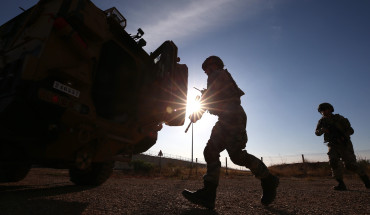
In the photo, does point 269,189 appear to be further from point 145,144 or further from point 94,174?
point 94,174

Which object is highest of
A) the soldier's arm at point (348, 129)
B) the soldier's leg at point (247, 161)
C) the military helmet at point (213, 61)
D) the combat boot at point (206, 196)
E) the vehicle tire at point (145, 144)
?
the military helmet at point (213, 61)

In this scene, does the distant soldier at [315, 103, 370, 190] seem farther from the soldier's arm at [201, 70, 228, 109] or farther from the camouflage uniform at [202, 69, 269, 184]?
the soldier's arm at [201, 70, 228, 109]

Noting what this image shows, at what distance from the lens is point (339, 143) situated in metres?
4.26

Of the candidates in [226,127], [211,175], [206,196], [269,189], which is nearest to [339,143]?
[269,189]

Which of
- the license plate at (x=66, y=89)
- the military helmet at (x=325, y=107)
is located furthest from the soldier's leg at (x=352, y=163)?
the license plate at (x=66, y=89)

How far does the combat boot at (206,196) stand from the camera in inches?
78.1

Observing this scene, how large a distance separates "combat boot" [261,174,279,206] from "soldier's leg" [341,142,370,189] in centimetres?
279

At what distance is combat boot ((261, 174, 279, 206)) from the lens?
87.7 inches

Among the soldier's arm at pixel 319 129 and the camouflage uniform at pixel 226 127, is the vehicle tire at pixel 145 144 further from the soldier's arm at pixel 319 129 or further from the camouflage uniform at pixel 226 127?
the soldier's arm at pixel 319 129

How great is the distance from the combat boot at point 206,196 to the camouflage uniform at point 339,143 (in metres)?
3.26

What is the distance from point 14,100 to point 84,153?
801mm

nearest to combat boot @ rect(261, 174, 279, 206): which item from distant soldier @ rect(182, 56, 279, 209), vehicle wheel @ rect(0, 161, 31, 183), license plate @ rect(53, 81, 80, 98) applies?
distant soldier @ rect(182, 56, 279, 209)

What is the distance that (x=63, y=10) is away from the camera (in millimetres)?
2197

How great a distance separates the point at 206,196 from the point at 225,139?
0.62 m
